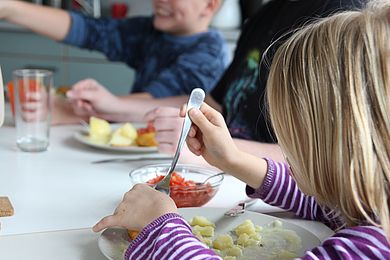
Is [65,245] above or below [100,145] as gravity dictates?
above

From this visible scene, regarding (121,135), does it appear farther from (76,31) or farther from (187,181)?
(76,31)

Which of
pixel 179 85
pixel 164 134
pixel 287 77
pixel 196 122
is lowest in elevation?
pixel 179 85

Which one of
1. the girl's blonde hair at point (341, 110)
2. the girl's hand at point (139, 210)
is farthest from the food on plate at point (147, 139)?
the girl's blonde hair at point (341, 110)

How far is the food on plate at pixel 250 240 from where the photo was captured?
857mm

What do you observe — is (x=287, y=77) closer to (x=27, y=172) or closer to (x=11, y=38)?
(x=27, y=172)

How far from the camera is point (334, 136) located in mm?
746

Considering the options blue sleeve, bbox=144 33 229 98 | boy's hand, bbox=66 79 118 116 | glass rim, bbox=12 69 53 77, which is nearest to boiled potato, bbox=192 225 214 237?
glass rim, bbox=12 69 53 77

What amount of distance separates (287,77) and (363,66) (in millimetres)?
99

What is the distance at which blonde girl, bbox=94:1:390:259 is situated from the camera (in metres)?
0.72

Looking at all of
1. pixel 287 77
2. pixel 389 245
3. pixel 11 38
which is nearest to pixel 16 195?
pixel 287 77

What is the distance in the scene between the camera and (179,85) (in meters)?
2.05

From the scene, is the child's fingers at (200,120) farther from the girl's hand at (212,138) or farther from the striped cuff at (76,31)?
the striped cuff at (76,31)

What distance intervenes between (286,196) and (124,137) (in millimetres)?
513

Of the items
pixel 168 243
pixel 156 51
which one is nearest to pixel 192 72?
pixel 156 51
